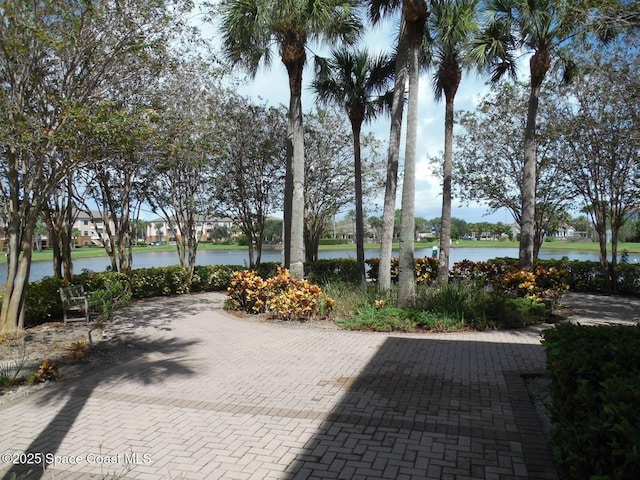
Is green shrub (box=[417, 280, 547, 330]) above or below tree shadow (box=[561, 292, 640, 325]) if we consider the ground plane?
above

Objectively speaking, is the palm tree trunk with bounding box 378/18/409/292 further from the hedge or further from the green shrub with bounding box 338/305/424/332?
the hedge

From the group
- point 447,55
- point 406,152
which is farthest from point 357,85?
point 406,152

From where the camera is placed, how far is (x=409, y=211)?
32.5 ft

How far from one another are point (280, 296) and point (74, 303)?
14.8ft

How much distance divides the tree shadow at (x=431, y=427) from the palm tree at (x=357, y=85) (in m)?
8.35

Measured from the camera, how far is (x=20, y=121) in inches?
275

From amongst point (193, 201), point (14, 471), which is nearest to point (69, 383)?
point (14, 471)

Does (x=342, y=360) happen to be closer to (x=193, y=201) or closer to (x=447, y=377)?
(x=447, y=377)

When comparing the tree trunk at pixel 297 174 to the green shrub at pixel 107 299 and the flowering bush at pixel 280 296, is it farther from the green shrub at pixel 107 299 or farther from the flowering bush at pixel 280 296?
the green shrub at pixel 107 299

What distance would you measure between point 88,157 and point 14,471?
20.0 feet

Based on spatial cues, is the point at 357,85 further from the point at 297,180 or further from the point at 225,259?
the point at 225,259

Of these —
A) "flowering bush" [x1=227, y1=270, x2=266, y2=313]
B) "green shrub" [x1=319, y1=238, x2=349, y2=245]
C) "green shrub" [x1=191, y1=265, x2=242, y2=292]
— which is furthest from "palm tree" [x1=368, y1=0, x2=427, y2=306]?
"green shrub" [x1=319, y1=238, x2=349, y2=245]

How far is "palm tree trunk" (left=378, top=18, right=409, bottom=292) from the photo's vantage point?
10742 millimetres

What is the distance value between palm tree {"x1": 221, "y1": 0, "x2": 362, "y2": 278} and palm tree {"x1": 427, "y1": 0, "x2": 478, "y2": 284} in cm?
232
